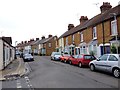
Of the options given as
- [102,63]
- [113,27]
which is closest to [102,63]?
[102,63]

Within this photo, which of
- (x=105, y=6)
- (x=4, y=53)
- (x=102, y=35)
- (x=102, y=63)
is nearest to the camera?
(x=102, y=63)

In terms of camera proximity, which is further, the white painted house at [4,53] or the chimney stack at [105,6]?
the chimney stack at [105,6]

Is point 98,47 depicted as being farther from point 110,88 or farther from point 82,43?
point 110,88

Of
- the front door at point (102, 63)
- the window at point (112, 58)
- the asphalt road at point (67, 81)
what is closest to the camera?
the asphalt road at point (67, 81)

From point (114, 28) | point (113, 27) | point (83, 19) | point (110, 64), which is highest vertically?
point (83, 19)

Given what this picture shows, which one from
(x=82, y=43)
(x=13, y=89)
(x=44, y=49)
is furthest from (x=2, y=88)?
(x=44, y=49)

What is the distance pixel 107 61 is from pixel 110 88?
5.45 metres

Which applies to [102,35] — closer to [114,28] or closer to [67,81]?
[114,28]

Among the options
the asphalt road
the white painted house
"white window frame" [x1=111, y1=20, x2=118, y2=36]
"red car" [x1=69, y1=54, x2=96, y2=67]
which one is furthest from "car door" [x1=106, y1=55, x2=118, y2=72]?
the white painted house

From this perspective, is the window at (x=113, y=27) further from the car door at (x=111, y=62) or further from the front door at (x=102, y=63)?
the car door at (x=111, y=62)

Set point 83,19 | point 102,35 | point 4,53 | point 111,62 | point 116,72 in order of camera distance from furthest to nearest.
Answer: point 83,19
point 102,35
point 4,53
point 111,62
point 116,72

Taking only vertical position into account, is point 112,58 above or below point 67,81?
above

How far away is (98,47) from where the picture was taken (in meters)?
26.9

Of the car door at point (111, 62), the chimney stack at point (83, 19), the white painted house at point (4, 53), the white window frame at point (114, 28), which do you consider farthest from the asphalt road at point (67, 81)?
the chimney stack at point (83, 19)
